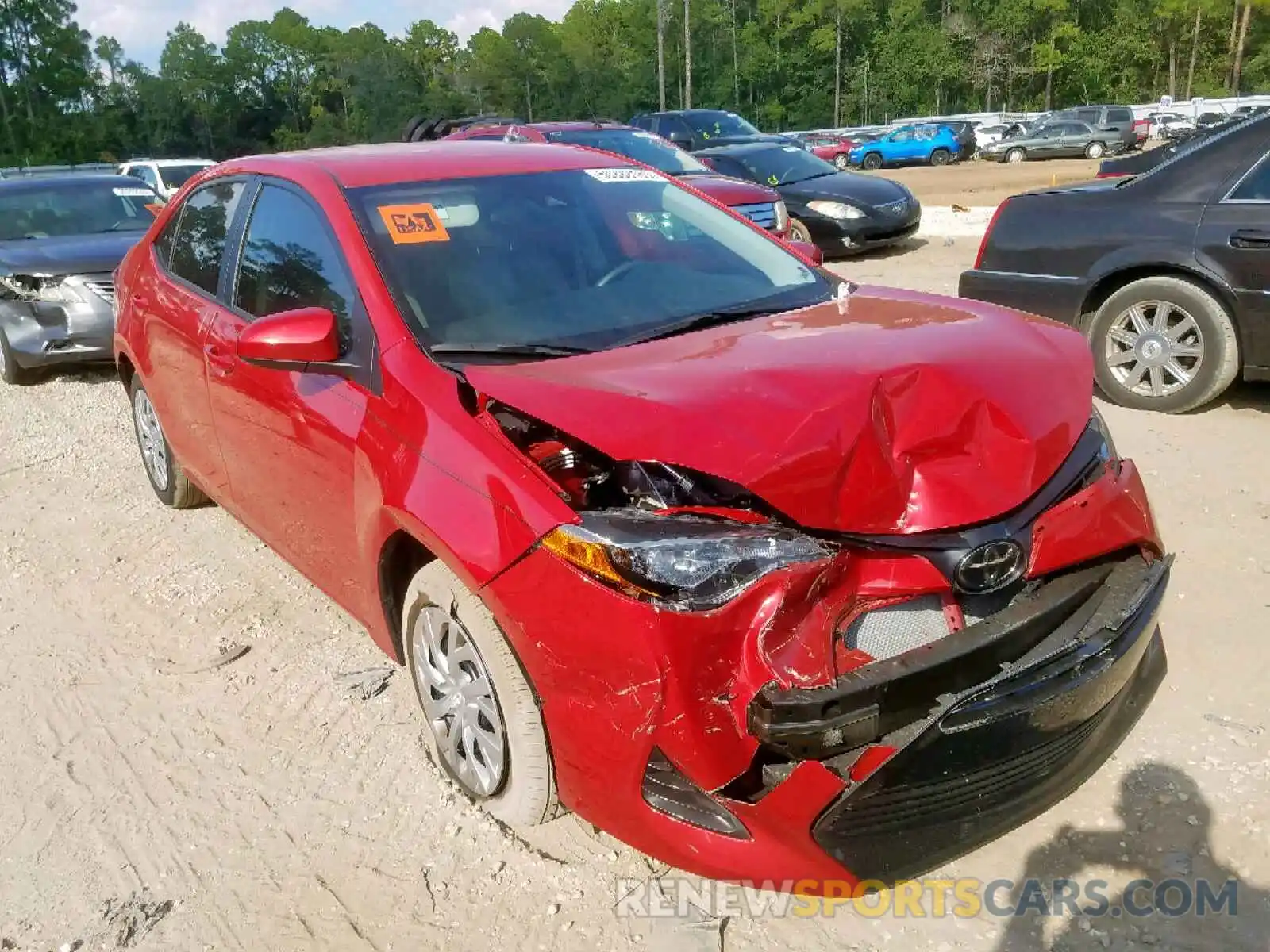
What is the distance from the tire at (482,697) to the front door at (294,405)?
0.31 m

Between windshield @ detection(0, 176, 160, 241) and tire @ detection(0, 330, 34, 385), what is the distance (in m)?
0.99

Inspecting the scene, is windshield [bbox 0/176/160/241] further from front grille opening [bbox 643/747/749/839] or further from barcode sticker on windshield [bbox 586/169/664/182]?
front grille opening [bbox 643/747/749/839]

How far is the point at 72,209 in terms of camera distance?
29.3 ft

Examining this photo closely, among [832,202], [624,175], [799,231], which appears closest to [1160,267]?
[624,175]

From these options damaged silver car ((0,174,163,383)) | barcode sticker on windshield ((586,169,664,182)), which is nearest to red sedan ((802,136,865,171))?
damaged silver car ((0,174,163,383))

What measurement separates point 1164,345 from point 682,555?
13.9ft

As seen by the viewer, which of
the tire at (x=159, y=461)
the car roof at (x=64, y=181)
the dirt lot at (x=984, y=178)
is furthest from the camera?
the dirt lot at (x=984, y=178)

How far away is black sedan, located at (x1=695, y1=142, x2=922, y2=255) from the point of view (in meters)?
11.7

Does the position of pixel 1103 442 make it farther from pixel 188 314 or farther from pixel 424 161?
pixel 188 314

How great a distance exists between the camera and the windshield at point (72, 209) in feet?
28.2

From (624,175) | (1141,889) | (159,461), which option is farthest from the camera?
(159,461)

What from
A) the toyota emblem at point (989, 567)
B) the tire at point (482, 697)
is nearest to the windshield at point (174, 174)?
the tire at point (482, 697)

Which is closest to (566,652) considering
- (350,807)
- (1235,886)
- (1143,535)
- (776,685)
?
(776,685)

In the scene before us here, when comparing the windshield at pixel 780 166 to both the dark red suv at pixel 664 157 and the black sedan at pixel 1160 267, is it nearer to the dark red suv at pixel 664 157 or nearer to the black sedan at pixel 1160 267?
the dark red suv at pixel 664 157
